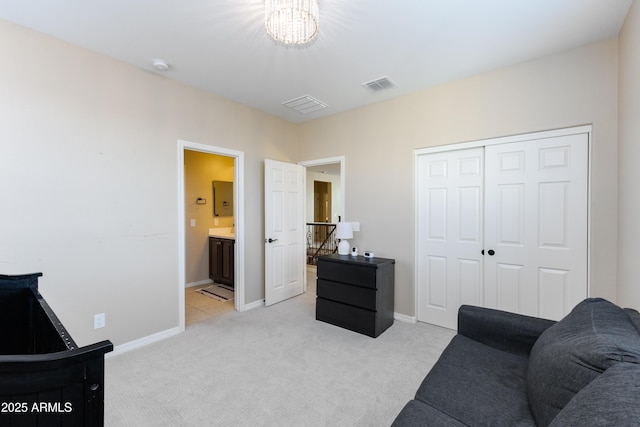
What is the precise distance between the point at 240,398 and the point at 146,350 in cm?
132

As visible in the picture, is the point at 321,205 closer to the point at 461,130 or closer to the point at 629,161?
the point at 461,130

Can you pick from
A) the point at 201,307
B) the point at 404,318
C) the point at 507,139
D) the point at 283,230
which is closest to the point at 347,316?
the point at 404,318

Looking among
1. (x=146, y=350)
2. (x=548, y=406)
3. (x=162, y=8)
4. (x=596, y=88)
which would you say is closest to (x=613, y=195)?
(x=596, y=88)

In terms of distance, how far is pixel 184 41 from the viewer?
2402 mm

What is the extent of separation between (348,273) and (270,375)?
4.44ft

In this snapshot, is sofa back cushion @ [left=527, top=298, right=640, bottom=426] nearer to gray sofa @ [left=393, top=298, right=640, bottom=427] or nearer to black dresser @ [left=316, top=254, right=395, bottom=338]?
gray sofa @ [left=393, top=298, right=640, bottom=427]

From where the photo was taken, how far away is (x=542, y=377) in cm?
116

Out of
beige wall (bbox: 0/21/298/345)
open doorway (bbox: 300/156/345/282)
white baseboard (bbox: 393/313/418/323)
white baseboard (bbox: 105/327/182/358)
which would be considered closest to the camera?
beige wall (bbox: 0/21/298/345)

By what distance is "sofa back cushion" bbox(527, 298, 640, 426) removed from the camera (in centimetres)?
97

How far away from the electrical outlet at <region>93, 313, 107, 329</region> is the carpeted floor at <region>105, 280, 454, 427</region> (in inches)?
12.3

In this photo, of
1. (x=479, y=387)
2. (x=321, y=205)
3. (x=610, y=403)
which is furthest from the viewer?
(x=321, y=205)

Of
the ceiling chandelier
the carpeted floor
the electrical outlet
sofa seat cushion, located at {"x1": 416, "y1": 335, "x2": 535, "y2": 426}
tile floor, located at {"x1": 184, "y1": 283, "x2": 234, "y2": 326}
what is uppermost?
the ceiling chandelier

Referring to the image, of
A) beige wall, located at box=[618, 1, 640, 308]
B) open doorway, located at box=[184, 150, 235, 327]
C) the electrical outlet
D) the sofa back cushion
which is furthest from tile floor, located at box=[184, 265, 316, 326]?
beige wall, located at box=[618, 1, 640, 308]

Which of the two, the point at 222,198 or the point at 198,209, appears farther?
the point at 222,198
